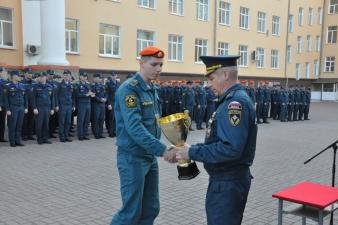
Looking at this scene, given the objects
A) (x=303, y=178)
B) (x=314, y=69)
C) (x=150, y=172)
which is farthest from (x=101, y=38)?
(x=314, y=69)

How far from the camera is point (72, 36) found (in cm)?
1958

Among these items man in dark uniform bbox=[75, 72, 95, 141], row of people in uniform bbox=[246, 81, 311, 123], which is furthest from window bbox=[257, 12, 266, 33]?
man in dark uniform bbox=[75, 72, 95, 141]

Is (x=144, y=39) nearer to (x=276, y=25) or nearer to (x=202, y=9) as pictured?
(x=202, y=9)

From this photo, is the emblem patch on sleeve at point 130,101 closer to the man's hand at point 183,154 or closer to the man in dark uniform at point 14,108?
the man's hand at point 183,154

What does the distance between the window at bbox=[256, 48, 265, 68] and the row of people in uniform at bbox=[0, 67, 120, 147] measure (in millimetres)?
23521

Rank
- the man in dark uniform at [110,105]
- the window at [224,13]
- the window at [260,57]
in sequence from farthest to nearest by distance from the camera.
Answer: the window at [260,57] < the window at [224,13] < the man in dark uniform at [110,105]

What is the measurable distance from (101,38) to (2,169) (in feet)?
47.8

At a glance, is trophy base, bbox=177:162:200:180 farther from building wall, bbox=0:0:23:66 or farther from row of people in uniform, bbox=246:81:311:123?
building wall, bbox=0:0:23:66

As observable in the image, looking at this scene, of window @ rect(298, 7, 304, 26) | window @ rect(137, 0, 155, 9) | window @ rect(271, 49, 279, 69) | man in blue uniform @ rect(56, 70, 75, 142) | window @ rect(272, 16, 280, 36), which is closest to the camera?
man in blue uniform @ rect(56, 70, 75, 142)

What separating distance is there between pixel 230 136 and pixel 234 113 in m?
0.17

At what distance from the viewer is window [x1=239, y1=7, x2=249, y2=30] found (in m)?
31.2

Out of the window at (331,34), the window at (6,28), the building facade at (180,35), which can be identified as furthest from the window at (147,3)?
the window at (331,34)

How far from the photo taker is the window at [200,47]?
27062mm

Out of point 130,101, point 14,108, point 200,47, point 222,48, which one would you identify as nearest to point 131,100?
point 130,101
